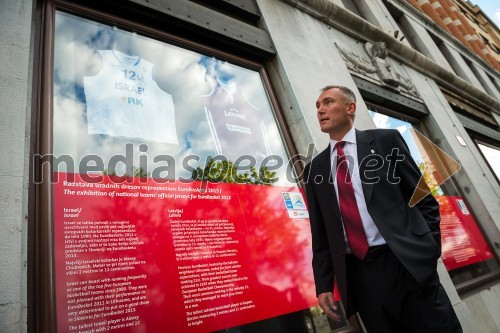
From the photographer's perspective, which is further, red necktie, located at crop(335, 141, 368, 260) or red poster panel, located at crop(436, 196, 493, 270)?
red poster panel, located at crop(436, 196, 493, 270)

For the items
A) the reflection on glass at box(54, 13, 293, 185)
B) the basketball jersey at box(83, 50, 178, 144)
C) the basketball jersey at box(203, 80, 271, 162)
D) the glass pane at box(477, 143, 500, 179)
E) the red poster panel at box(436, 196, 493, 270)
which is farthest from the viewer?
the glass pane at box(477, 143, 500, 179)

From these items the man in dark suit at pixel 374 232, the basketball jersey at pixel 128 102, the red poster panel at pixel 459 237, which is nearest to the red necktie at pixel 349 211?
the man in dark suit at pixel 374 232

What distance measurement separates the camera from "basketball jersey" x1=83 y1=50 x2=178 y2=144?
266 cm

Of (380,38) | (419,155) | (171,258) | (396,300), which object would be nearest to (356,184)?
(396,300)

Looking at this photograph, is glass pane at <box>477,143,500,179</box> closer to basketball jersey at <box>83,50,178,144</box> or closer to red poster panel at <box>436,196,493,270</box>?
red poster panel at <box>436,196,493,270</box>

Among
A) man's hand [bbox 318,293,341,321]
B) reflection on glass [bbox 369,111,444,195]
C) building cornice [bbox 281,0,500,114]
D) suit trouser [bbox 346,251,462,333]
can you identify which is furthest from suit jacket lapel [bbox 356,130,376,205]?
building cornice [bbox 281,0,500,114]

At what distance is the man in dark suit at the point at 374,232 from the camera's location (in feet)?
5.30

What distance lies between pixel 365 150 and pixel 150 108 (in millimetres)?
2081

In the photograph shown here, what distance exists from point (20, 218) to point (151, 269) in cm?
86

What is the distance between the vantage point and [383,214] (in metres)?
1.79

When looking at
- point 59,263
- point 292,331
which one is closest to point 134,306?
point 59,263

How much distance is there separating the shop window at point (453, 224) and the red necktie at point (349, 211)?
3.70 m

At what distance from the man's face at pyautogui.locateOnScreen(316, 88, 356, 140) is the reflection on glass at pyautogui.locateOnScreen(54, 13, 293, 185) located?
124 cm

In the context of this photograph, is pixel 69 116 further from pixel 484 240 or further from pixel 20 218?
pixel 484 240
